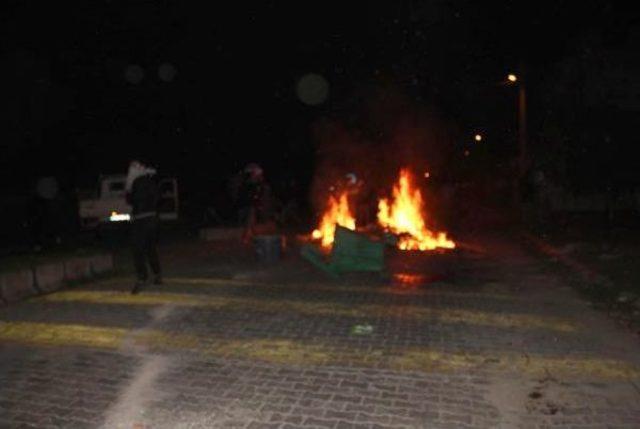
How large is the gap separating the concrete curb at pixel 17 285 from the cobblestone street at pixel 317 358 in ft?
1.11

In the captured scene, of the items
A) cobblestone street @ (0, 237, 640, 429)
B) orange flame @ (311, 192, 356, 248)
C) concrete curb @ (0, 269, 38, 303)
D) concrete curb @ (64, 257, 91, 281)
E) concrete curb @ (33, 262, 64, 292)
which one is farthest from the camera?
orange flame @ (311, 192, 356, 248)

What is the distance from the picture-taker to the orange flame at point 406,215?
56.8 ft

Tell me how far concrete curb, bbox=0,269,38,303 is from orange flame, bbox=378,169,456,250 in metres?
9.67

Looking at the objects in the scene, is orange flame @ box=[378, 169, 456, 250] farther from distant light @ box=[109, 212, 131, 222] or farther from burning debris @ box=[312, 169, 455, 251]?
distant light @ box=[109, 212, 131, 222]

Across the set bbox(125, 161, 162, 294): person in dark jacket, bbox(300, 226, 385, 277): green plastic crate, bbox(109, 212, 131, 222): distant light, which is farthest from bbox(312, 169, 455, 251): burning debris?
bbox(125, 161, 162, 294): person in dark jacket

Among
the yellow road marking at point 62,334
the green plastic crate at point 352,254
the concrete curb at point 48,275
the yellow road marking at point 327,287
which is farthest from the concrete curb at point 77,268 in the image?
the green plastic crate at point 352,254

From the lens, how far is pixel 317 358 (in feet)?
21.0

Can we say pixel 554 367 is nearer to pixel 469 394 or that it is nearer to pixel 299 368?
pixel 469 394

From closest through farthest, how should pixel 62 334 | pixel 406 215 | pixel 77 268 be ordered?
pixel 62 334, pixel 77 268, pixel 406 215

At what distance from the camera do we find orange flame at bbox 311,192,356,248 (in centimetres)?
1891

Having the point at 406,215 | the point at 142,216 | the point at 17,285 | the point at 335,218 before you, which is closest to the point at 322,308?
the point at 142,216

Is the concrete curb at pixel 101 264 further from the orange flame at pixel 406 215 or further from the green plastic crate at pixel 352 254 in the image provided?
the orange flame at pixel 406 215

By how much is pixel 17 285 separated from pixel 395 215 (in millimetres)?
13200

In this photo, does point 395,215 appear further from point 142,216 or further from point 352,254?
point 142,216
